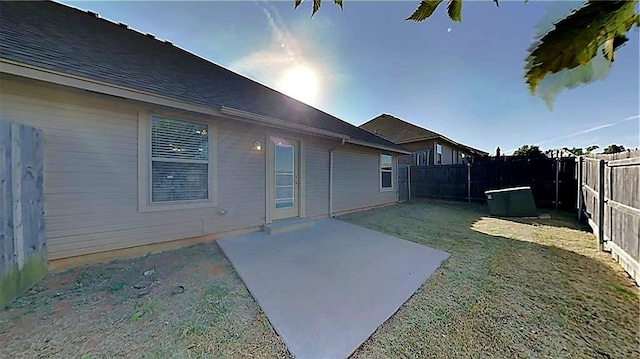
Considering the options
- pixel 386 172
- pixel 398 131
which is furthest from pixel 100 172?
pixel 398 131

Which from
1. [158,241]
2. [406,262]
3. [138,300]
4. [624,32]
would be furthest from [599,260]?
[158,241]

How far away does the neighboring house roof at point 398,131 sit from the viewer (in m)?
16.3

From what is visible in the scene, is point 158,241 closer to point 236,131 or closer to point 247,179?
point 247,179

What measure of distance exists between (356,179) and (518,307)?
641 centimetres

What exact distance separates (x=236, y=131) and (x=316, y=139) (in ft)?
8.13

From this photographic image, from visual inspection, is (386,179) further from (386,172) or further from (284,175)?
(284,175)

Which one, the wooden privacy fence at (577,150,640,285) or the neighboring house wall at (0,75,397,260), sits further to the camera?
the neighboring house wall at (0,75,397,260)

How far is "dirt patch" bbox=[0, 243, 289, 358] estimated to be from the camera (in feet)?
6.81

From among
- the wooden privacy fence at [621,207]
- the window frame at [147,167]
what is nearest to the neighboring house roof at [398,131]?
the wooden privacy fence at [621,207]

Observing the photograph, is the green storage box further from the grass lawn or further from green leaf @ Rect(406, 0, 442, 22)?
green leaf @ Rect(406, 0, 442, 22)

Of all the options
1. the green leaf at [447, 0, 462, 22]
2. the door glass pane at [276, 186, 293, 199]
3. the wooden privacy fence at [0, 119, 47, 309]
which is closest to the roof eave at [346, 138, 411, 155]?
the door glass pane at [276, 186, 293, 199]

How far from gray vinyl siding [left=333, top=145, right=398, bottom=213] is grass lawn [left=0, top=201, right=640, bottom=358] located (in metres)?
4.42

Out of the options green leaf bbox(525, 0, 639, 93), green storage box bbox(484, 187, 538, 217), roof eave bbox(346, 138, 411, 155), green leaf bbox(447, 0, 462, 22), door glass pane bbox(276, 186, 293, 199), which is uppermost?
roof eave bbox(346, 138, 411, 155)

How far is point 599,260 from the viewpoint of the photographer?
3977mm
